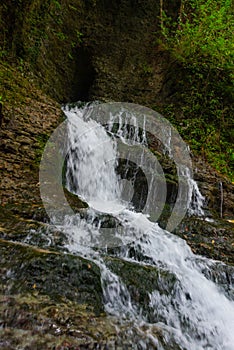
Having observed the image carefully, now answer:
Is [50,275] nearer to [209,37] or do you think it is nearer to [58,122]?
[58,122]

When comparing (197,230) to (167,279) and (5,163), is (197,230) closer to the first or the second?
(167,279)

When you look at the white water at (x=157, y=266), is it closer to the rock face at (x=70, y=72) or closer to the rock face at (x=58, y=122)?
the rock face at (x=58, y=122)

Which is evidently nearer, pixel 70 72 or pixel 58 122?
pixel 58 122

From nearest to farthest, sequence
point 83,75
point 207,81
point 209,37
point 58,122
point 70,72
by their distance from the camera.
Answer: point 58,122 < point 209,37 < point 207,81 < point 70,72 < point 83,75

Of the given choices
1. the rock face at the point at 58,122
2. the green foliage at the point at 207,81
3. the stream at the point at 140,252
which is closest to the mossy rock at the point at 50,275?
the rock face at the point at 58,122

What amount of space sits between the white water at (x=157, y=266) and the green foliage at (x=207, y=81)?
3.04 m

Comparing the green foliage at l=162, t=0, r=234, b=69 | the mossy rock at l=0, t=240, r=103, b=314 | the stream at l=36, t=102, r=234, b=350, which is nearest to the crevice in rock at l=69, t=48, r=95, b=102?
the green foliage at l=162, t=0, r=234, b=69

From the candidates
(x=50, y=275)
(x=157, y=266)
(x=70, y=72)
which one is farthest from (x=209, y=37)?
(x=50, y=275)

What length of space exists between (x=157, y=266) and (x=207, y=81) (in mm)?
6998

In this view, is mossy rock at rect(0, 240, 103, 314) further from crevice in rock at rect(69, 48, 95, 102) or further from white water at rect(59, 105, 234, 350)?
crevice in rock at rect(69, 48, 95, 102)

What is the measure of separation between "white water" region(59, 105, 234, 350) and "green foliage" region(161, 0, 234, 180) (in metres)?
3.04

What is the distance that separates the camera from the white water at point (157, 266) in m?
2.55

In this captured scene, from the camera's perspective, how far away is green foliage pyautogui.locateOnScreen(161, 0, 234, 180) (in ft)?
27.0

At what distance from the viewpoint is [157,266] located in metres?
3.36
